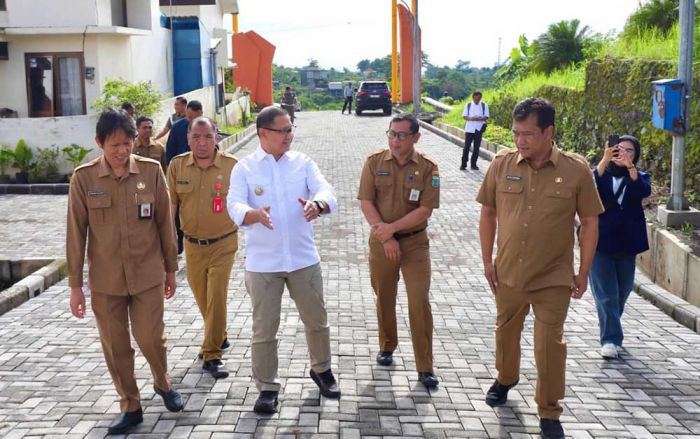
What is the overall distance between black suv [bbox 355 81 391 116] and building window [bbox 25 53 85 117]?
1848 cm

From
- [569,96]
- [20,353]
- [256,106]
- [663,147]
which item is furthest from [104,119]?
[256,106]

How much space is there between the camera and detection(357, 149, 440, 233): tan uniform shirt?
5820mm

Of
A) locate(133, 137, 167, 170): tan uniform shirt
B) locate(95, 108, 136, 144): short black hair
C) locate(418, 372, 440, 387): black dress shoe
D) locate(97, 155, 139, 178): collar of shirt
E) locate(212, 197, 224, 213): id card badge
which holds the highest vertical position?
locate(95, 108, 136, 144): short black hair

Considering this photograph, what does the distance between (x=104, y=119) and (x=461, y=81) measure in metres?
70.6

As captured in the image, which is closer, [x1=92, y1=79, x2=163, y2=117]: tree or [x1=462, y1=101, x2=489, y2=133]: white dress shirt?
[x1=92, y1=79, x2=163, y2=117]: tree

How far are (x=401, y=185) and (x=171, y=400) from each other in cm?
211

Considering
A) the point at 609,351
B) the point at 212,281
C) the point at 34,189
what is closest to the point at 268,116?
the point at 212,281

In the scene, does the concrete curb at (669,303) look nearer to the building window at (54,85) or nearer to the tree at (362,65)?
the building window at (54,85)

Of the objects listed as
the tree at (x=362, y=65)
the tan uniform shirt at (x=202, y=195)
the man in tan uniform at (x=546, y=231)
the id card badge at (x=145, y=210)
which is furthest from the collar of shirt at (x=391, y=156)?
the tree at (x=362, y=65)

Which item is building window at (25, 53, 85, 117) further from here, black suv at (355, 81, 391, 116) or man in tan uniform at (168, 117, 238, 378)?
black suv at (355, 81, 391, 116)

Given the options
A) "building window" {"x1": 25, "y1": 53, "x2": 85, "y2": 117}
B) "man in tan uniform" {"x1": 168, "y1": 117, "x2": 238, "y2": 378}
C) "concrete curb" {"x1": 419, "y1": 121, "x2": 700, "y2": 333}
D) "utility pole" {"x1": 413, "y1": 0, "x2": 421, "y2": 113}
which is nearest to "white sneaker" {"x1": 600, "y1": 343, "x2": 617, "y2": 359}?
"concrete curb" {"x1": 419, "y1": 121, "x2": 700, "y2": 333}

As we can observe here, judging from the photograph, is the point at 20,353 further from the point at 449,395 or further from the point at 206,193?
the point at 449,395

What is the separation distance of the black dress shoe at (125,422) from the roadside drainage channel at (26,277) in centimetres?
355

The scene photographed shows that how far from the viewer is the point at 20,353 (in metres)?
6.69
